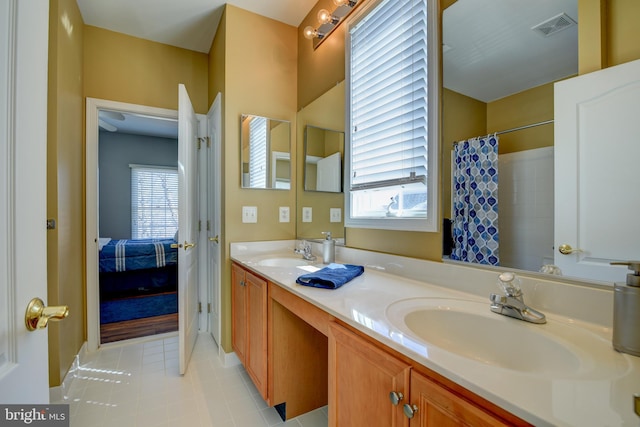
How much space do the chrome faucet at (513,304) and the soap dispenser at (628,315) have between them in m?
0.17

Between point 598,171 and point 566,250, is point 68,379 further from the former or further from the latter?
point 598,171

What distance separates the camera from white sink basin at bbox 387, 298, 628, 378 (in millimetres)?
605

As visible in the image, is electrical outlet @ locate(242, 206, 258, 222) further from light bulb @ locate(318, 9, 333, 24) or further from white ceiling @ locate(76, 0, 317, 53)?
white ceiling @ locate(76, 0, 317, 53)

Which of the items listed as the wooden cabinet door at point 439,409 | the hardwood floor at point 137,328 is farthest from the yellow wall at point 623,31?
the hardwood floor at point 137,328

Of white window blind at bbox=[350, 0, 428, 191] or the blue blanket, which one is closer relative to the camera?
white window blind at bbox=[350, 0, 428, 191]

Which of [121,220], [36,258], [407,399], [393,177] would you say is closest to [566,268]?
[407,399]

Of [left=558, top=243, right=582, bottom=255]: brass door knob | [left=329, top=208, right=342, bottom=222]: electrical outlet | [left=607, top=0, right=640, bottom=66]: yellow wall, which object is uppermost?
[left=607, top=0, right=640, bottom=66]: yellow wall

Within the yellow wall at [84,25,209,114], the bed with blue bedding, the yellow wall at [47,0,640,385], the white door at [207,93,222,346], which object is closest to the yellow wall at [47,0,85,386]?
the yellow wall at [47,0,640,385]

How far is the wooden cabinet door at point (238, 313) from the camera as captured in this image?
1.80 meters

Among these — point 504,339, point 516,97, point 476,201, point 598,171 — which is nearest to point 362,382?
point 504,339

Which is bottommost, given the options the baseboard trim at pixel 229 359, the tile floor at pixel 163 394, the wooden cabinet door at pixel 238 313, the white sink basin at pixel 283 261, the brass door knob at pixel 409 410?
the tile floor at pixel 163 394

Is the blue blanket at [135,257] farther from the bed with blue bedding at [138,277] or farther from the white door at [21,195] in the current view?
the white door at [21,195]

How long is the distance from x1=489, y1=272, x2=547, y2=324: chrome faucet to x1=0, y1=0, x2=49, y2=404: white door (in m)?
1.13

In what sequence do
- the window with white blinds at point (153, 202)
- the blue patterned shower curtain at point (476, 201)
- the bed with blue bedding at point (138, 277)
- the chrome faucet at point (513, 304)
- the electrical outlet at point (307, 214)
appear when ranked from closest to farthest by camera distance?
the chrome faucet at point (513, 304) < the blue patterned shower curtain at point (476, 201) < the electrical outlet at point (307, 214) < the bed with blue bedding at point (138, 277) < the window with white blinds at point (153, 202)
